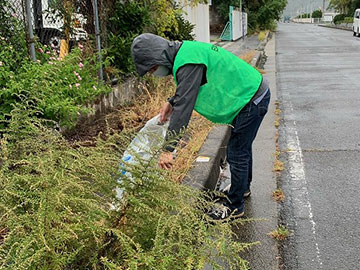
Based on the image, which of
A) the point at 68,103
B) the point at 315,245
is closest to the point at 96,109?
the point at 68,103

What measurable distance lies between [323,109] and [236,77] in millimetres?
5214

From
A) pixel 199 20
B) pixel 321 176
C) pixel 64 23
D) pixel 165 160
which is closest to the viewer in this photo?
pixel 165 160

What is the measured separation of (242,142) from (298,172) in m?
1.62

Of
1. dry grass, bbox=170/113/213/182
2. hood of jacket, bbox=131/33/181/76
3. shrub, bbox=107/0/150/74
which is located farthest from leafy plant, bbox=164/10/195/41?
hood of jacket, bbox=131/33/181/76

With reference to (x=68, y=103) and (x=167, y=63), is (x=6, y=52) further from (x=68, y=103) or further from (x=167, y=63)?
(x=167, y=63)

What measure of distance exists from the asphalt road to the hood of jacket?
1613 millimetres

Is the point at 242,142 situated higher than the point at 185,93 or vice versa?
the point at 185,93

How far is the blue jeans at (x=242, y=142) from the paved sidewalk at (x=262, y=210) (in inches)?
8.8

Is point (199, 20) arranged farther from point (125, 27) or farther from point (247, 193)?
point (247, 193)

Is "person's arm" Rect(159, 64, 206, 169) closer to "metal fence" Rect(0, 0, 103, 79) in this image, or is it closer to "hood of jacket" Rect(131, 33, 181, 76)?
"hood of jacket" Rect(131, 33, 181, 76)

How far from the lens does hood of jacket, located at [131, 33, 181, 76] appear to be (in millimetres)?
3018

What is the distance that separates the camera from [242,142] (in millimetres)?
3504

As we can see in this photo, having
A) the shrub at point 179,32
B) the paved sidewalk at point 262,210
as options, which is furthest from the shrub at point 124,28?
the paved sidewalk at point 262,210

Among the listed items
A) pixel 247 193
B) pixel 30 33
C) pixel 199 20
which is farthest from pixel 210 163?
pixel 199 20
